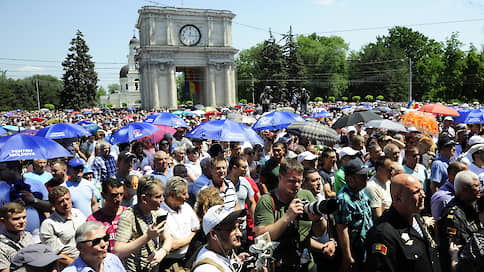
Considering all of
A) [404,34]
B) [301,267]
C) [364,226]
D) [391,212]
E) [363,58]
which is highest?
[404,34]

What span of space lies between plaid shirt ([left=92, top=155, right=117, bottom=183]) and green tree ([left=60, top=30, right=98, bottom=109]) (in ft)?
220

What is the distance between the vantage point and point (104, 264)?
3.58 meters

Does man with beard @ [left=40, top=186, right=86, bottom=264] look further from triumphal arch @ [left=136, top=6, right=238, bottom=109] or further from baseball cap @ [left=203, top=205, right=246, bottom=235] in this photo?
triumphal arch @ [left=136, top=6, right=238, bottom=109]

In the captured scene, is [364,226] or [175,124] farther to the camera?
[175,124]

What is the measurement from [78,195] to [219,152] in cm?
336

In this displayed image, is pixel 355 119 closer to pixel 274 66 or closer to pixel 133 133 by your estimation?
pixel 133 133

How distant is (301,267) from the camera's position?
4.22m

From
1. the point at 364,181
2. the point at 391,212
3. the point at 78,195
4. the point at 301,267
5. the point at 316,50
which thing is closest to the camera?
the point at 391,212

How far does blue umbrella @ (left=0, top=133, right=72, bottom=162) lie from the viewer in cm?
608

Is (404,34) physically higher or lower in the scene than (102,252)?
higher

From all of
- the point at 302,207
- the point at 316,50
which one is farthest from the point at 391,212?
the point at 316,50

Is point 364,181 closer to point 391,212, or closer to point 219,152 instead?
point 391,212

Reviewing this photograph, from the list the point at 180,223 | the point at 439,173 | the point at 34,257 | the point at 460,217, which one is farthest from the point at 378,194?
the point at 34,257

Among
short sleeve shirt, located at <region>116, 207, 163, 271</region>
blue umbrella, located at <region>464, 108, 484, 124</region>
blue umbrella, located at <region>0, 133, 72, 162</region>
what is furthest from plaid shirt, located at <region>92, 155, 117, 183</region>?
blue umbrella, located at <region>464, 108, 484, 124</region>
